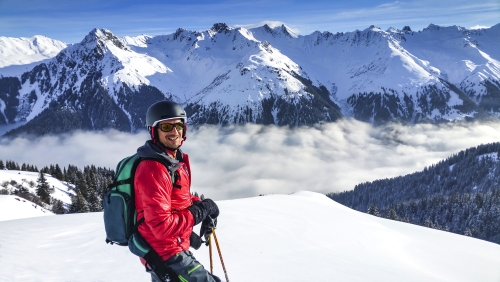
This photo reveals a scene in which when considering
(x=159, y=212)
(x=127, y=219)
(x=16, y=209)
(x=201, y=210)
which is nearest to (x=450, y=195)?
(x=16, y=209)

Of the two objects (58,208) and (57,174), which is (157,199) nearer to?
(58,208)

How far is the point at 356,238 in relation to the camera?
14539mm

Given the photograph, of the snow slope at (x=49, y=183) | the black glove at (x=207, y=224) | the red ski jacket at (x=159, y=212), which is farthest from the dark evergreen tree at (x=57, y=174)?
the red ski jacket at (x=159, y=212)

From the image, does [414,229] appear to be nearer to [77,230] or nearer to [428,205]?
[77,230]

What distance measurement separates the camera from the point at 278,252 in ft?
36.7

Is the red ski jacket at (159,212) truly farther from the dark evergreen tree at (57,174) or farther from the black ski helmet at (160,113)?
the dark evergreen tree at (57,174)

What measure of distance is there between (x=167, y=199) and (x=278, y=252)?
26.2ft

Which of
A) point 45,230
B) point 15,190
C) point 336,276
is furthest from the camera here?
point 15,190

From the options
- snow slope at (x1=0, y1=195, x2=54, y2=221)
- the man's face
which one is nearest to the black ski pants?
the man's face

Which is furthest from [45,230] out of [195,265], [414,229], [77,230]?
[414,229]

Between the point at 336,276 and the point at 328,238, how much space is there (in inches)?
183

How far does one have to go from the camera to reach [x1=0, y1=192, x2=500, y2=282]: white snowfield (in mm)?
8922

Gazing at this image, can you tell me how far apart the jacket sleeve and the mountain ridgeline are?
128 metres

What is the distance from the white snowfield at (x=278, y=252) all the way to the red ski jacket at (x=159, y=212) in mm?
4743
